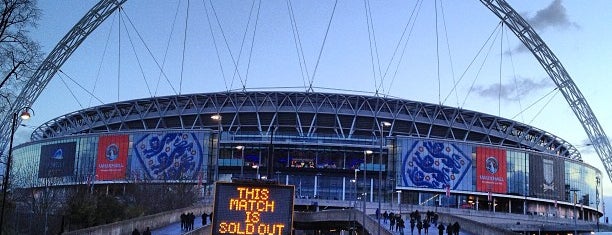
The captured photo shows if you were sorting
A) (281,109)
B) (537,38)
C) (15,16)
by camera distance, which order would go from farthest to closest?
(281,109) < (537,38) < (15,16)

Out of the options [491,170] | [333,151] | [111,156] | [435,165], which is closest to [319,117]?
[333,151]

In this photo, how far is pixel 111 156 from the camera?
465 ft

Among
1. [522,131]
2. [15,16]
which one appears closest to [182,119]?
[522,131]

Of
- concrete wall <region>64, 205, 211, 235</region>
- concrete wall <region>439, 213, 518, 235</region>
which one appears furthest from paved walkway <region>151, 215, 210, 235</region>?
concrete wall <region>439, 213, 518, 235</region>

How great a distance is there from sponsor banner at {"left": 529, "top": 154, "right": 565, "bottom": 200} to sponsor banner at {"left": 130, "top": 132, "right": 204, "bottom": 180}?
59668 mm

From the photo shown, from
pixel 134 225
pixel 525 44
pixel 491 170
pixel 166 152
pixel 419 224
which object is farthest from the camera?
pixel 491 170

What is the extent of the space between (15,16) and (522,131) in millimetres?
138033

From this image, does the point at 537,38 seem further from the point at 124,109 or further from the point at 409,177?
the point at 124,109

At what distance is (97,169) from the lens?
465 feet

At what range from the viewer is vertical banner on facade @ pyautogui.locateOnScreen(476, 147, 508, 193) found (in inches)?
5472

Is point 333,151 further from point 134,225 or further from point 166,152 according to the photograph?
point 134,225

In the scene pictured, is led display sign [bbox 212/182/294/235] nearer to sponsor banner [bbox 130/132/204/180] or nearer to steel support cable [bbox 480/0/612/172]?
steel support cable [bbox 480/0/612/172]

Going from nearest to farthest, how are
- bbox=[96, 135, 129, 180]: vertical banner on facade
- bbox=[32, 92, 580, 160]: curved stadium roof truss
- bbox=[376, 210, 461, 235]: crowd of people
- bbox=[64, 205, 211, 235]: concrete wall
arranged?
1. bbox=[64, 205, 211, 235]: concrete wall
2. bbox=[376, 210, 461, 235]: crowd of people
3. bbox=[96, 135, 129, 180]: vertical banner on facade
4. bbox=[32, 92, 580, 160]: curved stadium roof truss

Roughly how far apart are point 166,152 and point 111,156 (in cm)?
1101
